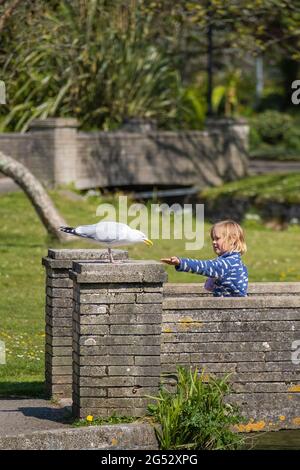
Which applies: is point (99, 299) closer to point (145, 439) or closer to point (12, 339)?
point (145, 439)

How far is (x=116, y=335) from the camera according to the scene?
9.18m

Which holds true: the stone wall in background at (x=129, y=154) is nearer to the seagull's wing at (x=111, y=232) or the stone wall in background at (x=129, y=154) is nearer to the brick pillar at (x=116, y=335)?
the seagull's wing at (x=111, y=232)

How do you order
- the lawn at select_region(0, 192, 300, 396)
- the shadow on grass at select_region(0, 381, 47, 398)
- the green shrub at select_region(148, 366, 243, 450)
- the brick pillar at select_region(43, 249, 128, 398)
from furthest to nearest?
the lawn at select_region(0, 192, 300, 396) < the shadow on grass at select_region(0, 381, 47, 398) < the brick pillar at select_region(43, 249, 128, 398) < the green shrub at select_region(148, 366, 243, 450)

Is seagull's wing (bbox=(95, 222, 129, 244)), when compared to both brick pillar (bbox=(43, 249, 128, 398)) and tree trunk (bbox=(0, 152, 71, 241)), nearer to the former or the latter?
brick pillar (bbox=(43, 249, 128, 398))

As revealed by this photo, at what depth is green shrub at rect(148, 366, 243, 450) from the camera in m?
9.02

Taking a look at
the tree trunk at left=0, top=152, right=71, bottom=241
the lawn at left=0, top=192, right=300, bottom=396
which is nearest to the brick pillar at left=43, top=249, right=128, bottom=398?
the lawn at left=0, top=192, right=300, bottom=396

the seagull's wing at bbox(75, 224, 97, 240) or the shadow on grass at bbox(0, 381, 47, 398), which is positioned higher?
the seagull's wing at bbox(75, 224, 97, 240)

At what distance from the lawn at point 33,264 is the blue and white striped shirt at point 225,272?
194 centimetres

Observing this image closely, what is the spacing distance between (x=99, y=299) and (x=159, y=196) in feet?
74.5

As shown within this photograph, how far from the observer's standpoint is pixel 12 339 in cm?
1362

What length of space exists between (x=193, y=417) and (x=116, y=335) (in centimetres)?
81

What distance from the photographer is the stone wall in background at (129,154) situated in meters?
27.2

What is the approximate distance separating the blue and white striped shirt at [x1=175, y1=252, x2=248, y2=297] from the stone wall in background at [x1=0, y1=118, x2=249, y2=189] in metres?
16.7

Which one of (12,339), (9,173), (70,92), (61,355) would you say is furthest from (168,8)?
(61,355)
